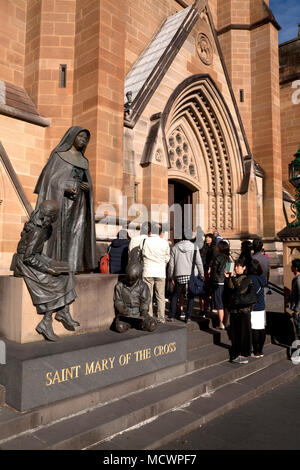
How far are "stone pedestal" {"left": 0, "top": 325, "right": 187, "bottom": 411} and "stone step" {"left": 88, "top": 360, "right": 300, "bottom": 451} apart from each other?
544 mm

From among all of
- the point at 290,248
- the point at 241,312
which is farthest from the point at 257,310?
the point at 290,248

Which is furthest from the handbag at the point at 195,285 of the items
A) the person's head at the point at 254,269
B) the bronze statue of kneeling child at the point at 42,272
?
the bronze statue of kneeling child at the point at 42,272

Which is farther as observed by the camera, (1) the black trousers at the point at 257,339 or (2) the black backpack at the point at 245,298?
(1) the black trousers at the point at 257,339

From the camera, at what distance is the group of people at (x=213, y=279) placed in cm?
437

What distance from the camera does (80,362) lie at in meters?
2.98

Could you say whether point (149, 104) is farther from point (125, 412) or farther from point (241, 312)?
point (125, 412)

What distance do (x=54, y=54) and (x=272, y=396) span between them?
8.93 m

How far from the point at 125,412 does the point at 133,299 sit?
1363 millimetres

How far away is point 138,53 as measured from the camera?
1173cm

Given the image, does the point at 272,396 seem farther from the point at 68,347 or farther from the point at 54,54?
the point at 54,54

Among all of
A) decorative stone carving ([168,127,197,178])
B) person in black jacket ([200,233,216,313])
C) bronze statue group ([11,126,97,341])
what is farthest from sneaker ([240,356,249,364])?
decorative stone carving ([168,127,197,178])

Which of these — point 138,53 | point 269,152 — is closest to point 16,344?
point 138,53

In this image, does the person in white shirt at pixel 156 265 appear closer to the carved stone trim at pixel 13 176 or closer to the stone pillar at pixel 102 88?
the stone pillar at pixel 102 88

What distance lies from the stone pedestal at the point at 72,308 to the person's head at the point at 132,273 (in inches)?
9.2
